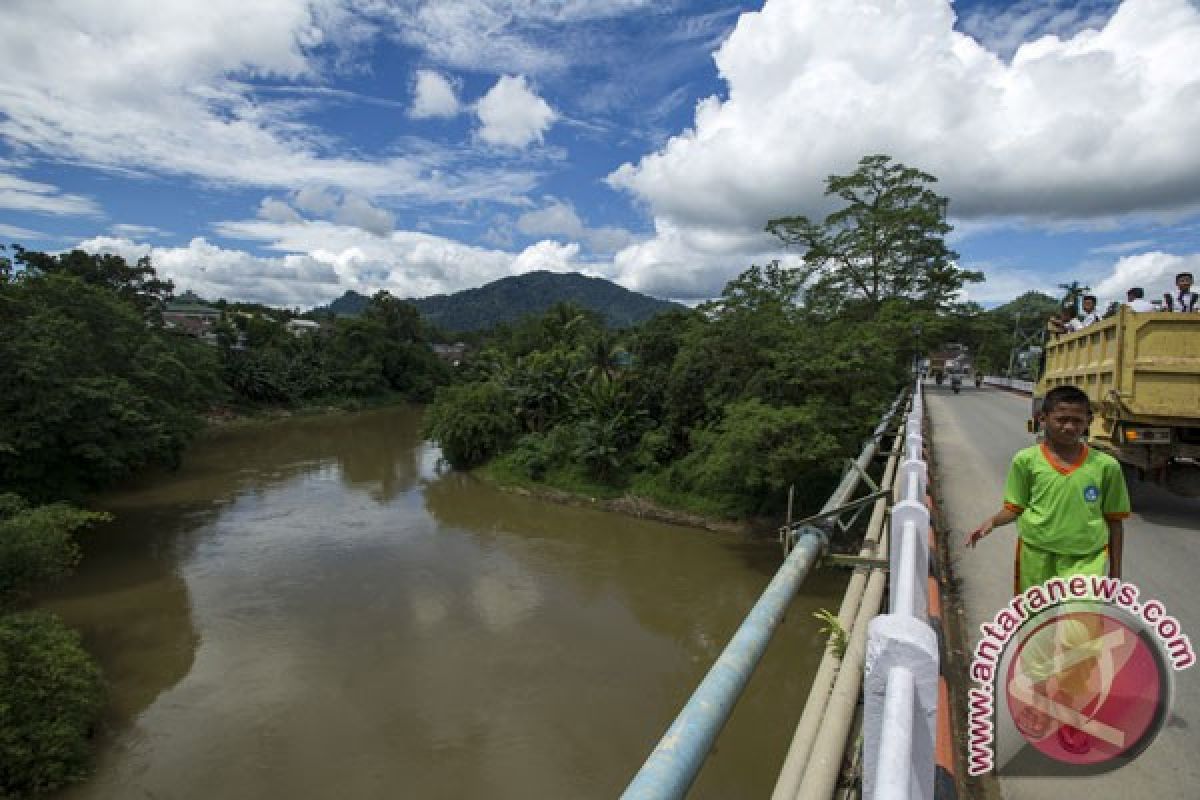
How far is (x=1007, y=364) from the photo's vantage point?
1935 inches

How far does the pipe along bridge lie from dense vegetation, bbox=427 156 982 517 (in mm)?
12311

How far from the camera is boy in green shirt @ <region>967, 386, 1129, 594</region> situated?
2.73m

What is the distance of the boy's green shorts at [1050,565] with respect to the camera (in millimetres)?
2732

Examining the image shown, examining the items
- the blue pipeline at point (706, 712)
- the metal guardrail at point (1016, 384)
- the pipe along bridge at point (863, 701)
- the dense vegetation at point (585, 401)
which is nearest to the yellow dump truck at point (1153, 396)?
the pipe along bridge at point (863, 701)

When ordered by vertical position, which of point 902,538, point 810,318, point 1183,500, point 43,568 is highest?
point 810,318

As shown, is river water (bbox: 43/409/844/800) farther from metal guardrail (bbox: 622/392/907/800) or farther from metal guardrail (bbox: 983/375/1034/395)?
metal guardrail (bbox: 983/375/1034/395)

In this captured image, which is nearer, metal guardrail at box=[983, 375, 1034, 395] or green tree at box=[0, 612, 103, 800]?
green tree at box=[0, 612, 103, 800]

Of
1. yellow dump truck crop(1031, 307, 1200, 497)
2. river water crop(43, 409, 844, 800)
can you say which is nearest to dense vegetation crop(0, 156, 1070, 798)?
river water crop(43, 409, 844, 800)

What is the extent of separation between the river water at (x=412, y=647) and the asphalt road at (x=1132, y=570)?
4.94 metres

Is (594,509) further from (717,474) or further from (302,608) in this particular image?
(302,608)

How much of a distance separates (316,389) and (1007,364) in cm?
5428

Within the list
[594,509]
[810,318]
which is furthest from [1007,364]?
[594,509]

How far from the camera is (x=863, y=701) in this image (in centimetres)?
212

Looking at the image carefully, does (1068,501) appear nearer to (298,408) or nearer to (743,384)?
(743,384)
